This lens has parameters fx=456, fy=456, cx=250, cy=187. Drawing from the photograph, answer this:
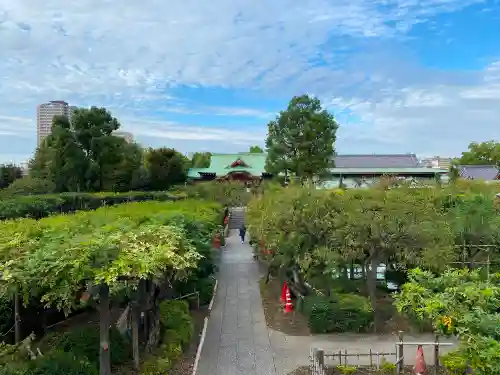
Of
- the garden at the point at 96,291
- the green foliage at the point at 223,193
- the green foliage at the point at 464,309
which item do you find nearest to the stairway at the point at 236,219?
the green foliage at the point at 223,193

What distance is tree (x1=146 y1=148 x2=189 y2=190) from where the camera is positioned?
48688 millimetres

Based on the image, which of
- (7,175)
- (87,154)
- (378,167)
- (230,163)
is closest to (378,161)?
(378,167)

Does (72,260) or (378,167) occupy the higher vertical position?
(378,167)

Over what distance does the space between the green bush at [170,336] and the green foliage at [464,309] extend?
5.50 metres

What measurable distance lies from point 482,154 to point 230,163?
1527 inches

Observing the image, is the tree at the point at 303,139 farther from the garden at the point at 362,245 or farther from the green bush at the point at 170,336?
the green bush at the point at 170,336

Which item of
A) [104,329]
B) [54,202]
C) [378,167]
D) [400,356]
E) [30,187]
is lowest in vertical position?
[400,356]

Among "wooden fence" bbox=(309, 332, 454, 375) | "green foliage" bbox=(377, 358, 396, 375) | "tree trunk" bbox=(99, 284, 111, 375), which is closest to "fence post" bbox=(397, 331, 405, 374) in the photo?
"wooden fence" bbox=(309, 332, 454, 375)

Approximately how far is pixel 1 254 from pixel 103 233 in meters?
1.91

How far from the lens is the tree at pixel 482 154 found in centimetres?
6525

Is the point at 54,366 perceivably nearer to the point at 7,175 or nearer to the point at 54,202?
the point at 54,202

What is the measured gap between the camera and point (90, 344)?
33.2 ft

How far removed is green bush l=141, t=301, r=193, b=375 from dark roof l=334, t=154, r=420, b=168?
143 feet

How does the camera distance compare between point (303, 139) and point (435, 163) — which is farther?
point (435, 163)
